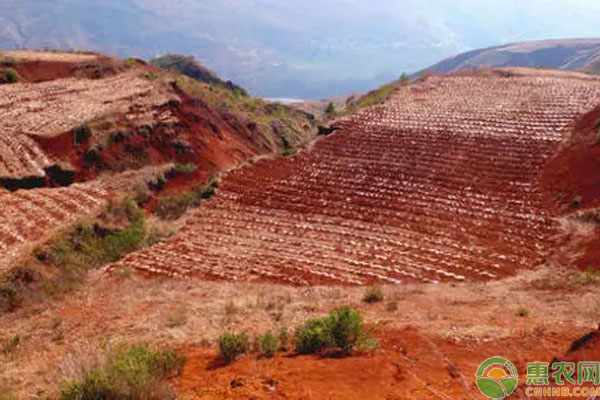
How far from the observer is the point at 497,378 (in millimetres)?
5848

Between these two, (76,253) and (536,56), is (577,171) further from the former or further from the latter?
(536,56)

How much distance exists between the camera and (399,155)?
22.8 m

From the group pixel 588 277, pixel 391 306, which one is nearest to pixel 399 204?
pixel 588 277

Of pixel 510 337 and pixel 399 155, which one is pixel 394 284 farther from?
pixel 399 155

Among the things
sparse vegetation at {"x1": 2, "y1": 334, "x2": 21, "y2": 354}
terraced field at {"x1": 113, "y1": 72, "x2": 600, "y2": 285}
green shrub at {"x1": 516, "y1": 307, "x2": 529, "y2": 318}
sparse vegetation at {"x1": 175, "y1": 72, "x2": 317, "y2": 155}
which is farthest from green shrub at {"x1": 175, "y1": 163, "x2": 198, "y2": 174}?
green shrub at {"x1": 516, "y1": 307, "x2": 529, "y2": 318}

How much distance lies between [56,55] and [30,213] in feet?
88.9

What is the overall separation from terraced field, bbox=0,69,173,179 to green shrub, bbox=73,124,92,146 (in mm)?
465

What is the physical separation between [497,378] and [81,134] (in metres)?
21.7

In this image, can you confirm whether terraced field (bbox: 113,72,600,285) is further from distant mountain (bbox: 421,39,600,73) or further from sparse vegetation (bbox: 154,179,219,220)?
distant mountain (bbox: 421,39,600,73)

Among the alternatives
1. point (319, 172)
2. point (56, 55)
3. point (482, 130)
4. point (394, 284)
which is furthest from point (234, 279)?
point (56, 55)

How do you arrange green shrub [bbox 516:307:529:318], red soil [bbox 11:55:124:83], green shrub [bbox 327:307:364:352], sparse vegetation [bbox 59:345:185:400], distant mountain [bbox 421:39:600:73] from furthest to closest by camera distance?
1. distant mountain [bbox 421:39:600:73]
2. red soil [bbox 11:55:124:83]
3. green shrub [bbox 516:307:529:318]
4. green shrub [bbox 327:307:364:352]
5. sparse vegetation [bbox 59:345:185:400]

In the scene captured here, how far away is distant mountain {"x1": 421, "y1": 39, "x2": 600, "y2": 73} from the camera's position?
389 ft

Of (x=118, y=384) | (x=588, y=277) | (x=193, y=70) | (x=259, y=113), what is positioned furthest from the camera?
(x=193, y=70)

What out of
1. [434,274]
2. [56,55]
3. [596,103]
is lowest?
[434,274]
